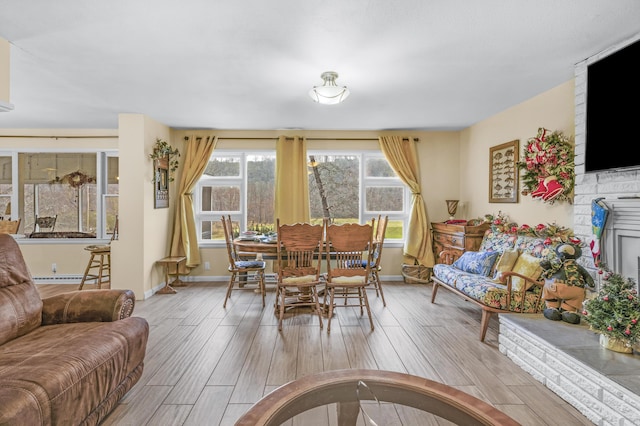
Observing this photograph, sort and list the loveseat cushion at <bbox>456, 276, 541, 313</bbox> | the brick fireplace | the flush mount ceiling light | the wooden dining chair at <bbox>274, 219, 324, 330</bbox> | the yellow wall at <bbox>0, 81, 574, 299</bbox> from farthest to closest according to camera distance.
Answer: the yellow wall at <bbox>0, 81, 574, 299</bbox>, the wooden dining chair at <bbox>274, 219, 324, 330</bbox>, the flush mount ceiling light, the loveseat cushion at <bbox>456, 276, 541, 313</bbox>, the brick fireplace

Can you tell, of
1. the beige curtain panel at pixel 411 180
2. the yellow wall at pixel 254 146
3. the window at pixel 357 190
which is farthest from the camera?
the window at pixel 357 190

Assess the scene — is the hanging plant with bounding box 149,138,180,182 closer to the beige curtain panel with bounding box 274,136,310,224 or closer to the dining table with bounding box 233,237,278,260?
the beige curtain panel with bounding box 274,136,310,224

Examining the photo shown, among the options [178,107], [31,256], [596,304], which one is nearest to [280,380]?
[596,304]

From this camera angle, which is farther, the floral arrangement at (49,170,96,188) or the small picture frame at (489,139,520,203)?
the floral arrangement at (49,170,96,188)

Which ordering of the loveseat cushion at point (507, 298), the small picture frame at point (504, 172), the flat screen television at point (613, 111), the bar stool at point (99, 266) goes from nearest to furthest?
the flat screen television at point (613, 111) < the loveseat cushion at point (507, 298) < the small picture frame at point (504, 172) < the bar stool at point (99, 266)

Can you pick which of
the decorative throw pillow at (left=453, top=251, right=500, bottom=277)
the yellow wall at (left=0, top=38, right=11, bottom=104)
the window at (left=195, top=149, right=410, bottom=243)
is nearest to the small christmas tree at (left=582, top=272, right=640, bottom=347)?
the decorative throw pillow at (left=453, top=251, right=500, bottom=277)

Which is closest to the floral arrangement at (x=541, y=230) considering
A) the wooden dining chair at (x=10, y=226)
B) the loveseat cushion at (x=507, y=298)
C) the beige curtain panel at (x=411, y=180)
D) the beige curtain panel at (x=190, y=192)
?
the loveseat cushion at (x=507, y=298)

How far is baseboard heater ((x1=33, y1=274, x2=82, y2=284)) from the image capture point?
17.6 feet

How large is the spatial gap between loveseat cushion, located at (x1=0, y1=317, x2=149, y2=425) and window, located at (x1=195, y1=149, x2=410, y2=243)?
3473 mm

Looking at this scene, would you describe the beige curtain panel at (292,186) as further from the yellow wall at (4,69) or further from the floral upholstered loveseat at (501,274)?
the yellow wall at (4,69)

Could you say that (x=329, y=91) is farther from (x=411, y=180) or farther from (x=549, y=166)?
(x=411, y=180)

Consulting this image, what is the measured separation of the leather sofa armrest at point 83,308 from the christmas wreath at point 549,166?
153 inches

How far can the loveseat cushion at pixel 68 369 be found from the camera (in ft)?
4.54

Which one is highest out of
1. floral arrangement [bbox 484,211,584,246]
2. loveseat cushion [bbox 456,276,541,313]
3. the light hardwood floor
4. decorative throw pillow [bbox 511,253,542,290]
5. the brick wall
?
the brick wall
